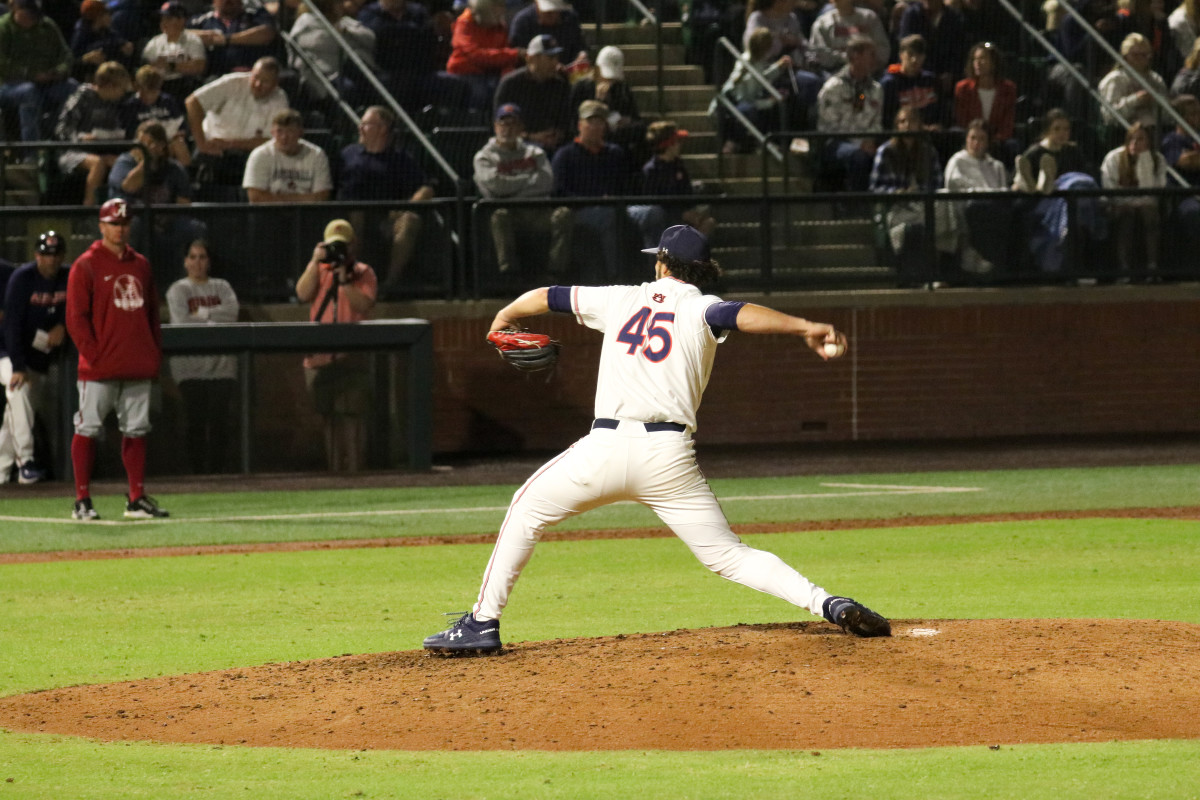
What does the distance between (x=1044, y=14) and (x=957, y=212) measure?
4.48 m

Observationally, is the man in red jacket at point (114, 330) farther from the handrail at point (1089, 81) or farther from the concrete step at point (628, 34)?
the handrail at point (1089, 81)

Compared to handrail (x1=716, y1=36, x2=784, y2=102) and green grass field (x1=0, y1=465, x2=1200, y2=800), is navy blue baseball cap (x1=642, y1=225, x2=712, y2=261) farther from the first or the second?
handrail (x1=716, y1=36, x2=784, y2=102)

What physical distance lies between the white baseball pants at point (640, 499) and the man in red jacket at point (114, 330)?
21.0ft

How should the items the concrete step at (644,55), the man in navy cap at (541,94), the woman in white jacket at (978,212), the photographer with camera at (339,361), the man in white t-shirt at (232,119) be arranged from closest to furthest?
the photographer with camera at (339,361), the man in white t-shirt at (232,119), the man in navy cap at (541,94), the woman in white jacket at (978,212), the concrete step at (644,55)

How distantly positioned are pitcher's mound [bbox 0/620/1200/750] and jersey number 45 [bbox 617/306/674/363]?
1212 millimetres

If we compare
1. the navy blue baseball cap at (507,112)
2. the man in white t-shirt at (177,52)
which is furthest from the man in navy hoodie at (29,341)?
the navy blue baseball cap at (507,112)

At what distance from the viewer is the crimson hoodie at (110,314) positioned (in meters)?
12.6

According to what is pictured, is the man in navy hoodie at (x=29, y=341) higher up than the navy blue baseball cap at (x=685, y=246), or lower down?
lower down

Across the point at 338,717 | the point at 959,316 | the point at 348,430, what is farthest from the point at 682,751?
the point at 959,316

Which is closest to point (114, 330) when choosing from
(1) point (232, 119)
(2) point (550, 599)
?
(2) point (550, 599)

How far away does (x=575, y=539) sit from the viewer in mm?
12594

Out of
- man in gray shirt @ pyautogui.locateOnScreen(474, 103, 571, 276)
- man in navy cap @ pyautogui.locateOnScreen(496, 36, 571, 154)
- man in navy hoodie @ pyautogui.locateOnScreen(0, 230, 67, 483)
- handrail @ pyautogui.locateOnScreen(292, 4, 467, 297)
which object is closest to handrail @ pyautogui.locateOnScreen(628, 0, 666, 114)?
man in navy cap @ pyautogui.locateOnScreen(496, 36, 571, 154)

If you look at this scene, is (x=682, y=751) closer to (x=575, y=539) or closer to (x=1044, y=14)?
(x=575, y=539)

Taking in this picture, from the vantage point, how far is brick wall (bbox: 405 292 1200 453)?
17609mm
